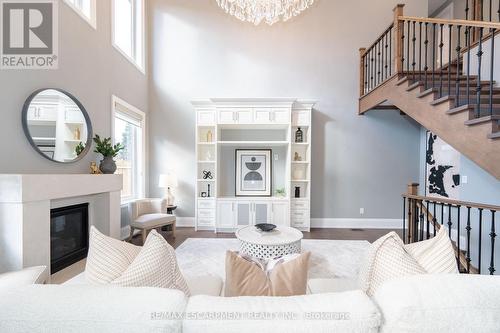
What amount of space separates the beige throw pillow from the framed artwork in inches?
151

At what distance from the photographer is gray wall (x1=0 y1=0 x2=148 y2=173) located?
94.9 inches

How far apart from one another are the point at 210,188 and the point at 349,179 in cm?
295

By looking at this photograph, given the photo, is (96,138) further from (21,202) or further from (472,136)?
(472,136)

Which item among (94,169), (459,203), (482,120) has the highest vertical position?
(482,120)

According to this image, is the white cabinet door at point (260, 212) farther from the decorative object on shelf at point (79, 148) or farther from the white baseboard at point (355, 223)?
the decorative object on shelf at point (79, 148)

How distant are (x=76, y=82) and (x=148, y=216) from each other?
2.26 metres

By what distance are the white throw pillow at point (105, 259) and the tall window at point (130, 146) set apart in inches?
134

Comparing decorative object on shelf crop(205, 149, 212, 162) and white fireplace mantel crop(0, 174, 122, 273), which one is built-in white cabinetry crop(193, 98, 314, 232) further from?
white fireplace mantel crop(0, 174, 122, 273)

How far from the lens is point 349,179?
16.4 ft

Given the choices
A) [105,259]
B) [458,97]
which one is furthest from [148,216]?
[458,97]

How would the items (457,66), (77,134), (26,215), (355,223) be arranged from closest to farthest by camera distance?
1. (26,215)
2. (457,66)
3. (77,134)
4. (355,223)

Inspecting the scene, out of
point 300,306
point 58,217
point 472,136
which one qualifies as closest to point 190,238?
point 58,217

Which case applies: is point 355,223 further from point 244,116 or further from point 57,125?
point 57,125

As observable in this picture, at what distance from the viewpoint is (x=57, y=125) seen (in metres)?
2.87
